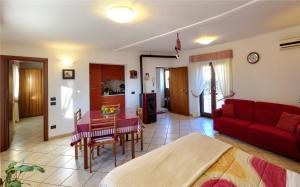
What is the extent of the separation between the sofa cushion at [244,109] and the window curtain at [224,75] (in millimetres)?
577

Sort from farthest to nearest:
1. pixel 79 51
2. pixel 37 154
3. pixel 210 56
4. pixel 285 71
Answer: pixel 210 56, pixel 79 51, pixel 285 71, pixel 37 154

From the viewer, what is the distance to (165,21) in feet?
9.55

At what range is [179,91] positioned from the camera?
6.59m

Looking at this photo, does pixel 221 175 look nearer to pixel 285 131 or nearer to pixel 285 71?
pixel 285 131

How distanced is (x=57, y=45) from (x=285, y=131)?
553cm

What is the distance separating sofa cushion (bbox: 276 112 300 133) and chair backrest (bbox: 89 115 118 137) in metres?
3.27

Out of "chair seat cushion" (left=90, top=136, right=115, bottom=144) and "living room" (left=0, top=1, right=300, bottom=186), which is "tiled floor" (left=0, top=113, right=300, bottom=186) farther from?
"chair seat cushion" (left=90, top=136, right=115, bottom=144)

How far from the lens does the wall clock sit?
4.19 m

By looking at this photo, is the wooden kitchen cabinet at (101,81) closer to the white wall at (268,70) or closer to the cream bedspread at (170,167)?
the white wall at (268,70)

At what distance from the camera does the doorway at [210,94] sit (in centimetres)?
538

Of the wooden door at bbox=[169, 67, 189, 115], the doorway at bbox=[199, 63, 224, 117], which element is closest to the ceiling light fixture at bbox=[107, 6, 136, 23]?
the doorway at bbox=[199, 63, 224, 117]

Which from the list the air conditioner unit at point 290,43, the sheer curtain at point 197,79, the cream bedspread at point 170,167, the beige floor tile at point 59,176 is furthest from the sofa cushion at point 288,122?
the beige floor tile at point 59,176

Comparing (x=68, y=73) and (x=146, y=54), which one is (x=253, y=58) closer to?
(x=146, y=54)

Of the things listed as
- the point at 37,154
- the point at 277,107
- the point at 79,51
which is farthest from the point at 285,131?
the point at 79,51
